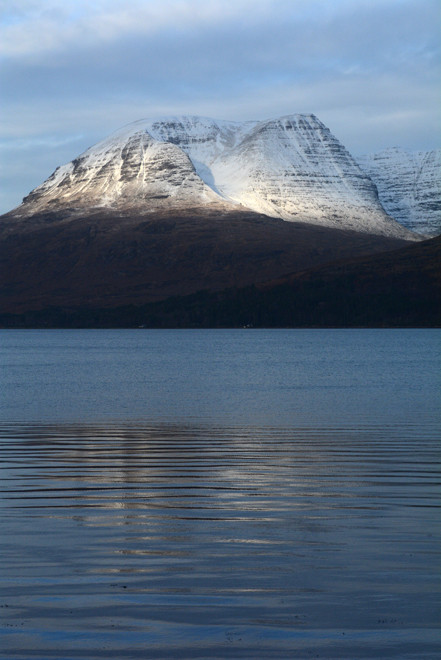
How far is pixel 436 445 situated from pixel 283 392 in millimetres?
32768

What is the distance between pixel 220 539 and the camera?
18.0 metres

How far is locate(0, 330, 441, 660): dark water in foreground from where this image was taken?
12.4 m

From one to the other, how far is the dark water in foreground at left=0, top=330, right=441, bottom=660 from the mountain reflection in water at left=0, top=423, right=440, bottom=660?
0.04 m

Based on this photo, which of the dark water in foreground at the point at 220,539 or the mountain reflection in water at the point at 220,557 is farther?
the dark water in foreground at the point at 220,539

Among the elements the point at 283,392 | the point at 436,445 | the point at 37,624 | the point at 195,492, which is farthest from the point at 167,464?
the point at 283,392

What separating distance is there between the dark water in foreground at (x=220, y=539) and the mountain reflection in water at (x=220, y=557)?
0.04m

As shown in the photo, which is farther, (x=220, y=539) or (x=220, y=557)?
(x=220, y=539)

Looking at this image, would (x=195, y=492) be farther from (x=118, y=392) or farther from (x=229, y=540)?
(x=118, y=392)

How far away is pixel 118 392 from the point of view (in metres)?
69.0

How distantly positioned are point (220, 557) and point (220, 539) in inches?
60.3

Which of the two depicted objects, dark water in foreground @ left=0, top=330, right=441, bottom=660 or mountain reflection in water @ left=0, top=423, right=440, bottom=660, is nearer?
mountain reflection in water @ left=0, top=423, right=440, bottom=660

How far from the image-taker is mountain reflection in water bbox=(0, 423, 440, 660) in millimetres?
12273

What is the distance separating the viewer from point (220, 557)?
54.0 feet

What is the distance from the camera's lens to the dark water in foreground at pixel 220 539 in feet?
40.7
